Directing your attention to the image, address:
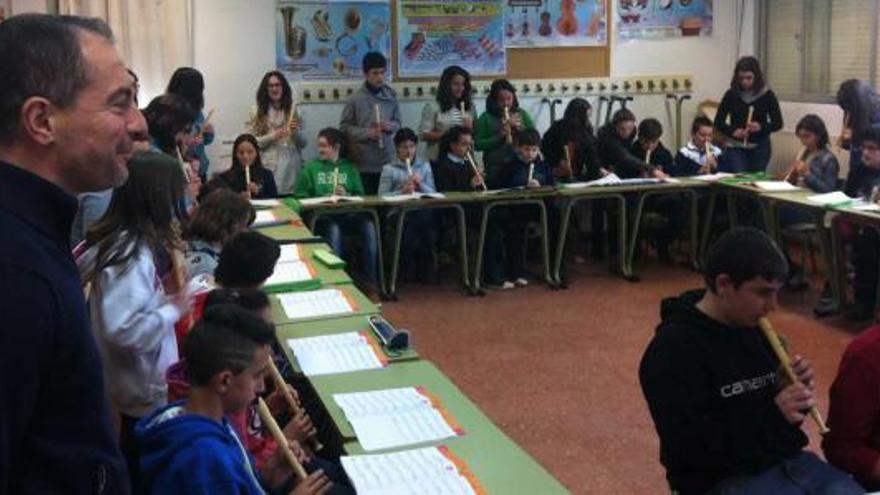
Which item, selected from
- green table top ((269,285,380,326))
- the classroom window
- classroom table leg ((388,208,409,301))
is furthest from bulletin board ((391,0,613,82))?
green table top ((269,285,380,326))

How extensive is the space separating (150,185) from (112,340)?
39cm

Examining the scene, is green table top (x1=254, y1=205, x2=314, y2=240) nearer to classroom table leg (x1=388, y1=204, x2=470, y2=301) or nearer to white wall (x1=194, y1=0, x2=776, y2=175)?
classroom table leg (x1=388, y1=204, x2=470, y2=301)

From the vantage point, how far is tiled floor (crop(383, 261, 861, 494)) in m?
3.75

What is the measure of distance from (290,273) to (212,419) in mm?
2035

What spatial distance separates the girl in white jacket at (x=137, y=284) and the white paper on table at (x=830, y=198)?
14.2ft

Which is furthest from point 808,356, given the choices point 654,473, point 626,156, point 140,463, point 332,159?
point 140,463

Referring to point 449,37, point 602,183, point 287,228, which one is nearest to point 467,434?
point 287,228

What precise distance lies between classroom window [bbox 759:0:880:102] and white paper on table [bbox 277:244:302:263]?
4.97 metres

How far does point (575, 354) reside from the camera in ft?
16.6

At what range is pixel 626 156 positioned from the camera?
287 inches

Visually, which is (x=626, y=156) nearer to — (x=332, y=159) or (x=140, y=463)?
(x=332, y=159)

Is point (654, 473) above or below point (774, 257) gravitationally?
below

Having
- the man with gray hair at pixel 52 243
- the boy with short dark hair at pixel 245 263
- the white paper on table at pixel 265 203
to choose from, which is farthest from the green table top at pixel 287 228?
the man with gray hair at pixel 52 243

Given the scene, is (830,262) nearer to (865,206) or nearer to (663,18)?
(865,206)
